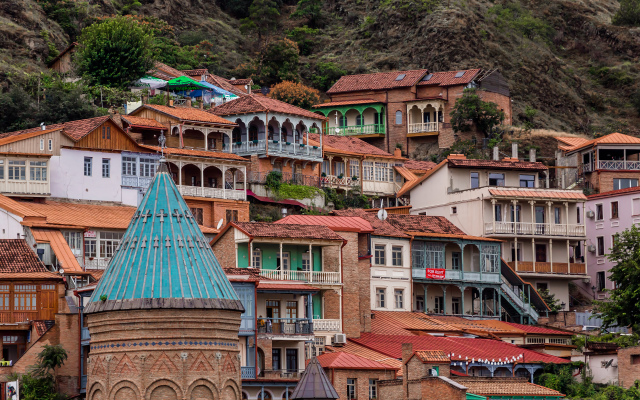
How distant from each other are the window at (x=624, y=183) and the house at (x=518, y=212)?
22.0 feet

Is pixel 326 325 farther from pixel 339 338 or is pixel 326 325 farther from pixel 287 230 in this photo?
pixel 287 230

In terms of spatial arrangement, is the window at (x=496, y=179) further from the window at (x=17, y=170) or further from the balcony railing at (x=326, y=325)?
the window at (x=17, y=170)

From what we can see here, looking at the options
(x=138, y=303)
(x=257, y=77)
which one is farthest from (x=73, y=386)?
(x=257, y=77)

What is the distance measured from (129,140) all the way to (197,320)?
3569cm

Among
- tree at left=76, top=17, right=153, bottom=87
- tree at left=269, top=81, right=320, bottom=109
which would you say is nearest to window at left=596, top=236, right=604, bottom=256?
tree at left=269, top=81, right=320, bottom=109

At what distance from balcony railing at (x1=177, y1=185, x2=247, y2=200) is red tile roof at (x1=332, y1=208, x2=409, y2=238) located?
598cm

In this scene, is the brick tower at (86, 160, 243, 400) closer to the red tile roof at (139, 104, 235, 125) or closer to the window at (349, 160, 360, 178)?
the red tile roof at (139, 104, 235, 125)

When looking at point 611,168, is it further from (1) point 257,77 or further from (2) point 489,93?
(1) point 257,77

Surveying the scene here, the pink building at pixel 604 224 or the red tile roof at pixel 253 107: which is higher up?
the red tile roof at pixel 253 107

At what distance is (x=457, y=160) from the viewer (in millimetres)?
85688

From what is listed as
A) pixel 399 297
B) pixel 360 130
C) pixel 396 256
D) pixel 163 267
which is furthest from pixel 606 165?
pixel 163 267

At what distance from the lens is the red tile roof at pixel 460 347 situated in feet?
210

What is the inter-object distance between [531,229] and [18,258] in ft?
111

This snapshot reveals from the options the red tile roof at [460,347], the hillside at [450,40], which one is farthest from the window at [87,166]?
the hillside at [450,40]
